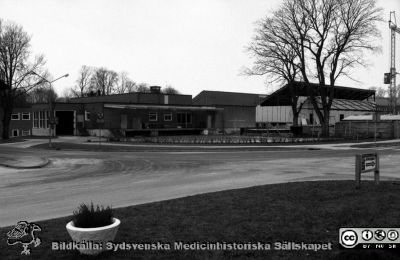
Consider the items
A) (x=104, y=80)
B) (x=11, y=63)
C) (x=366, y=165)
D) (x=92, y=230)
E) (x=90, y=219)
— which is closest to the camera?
(x=92, y=230)

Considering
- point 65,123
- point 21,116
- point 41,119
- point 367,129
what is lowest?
point 367,129

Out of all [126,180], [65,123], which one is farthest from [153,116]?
[126,180]

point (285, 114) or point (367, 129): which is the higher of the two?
point (285, 114)

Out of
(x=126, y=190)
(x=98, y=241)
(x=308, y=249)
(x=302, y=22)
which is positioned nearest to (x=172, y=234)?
(x=98, y=241)

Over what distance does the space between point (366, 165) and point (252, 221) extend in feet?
17.0

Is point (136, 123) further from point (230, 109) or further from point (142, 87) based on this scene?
point (142, 87)

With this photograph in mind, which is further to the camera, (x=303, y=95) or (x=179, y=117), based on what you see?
(x=303, y=95)

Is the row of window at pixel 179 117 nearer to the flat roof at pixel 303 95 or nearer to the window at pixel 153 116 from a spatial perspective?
the window at pixel 153 116

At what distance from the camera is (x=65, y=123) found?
58.4 m

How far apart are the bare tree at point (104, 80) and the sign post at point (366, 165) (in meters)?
110

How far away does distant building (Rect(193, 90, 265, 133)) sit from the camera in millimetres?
68438

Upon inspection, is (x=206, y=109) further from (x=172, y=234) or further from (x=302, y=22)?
(x=172, y=234)

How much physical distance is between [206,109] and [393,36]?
60.2m

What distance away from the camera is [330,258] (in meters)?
5.69
